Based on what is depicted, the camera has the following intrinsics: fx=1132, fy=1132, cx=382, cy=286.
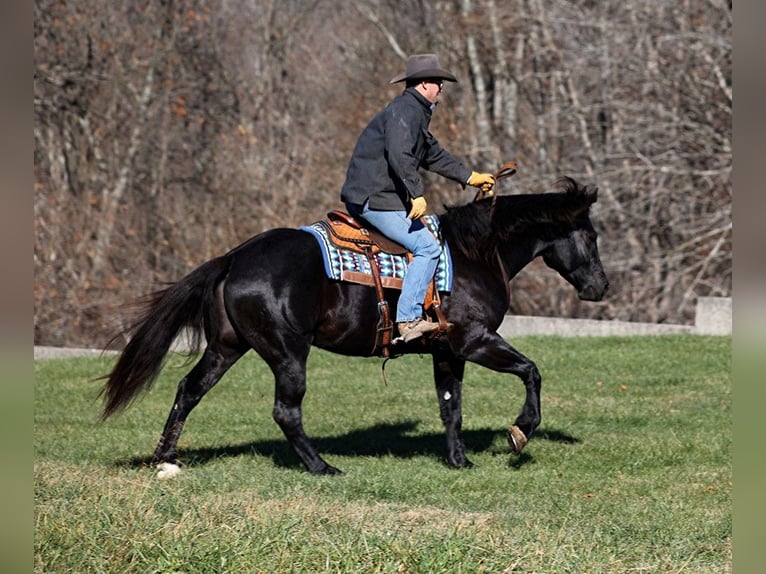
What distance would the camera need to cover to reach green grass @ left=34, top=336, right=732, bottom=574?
18.0ft

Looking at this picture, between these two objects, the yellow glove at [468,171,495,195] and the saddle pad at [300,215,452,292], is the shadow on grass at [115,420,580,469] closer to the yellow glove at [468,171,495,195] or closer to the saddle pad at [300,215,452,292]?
the saddle pad at [300,215,452,292]

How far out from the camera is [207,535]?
5.60 meters

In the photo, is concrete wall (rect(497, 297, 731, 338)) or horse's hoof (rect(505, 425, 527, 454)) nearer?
horse's hoof (rect(505, 425, 527, 454))

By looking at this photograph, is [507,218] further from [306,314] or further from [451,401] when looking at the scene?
[306,314]

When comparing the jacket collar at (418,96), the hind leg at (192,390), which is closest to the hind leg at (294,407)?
the hind leg at (192,390)

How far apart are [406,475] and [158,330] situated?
214 centimetres

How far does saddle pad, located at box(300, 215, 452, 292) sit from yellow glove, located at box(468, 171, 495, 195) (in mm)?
572

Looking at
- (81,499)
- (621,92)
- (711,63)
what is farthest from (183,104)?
(81,499)

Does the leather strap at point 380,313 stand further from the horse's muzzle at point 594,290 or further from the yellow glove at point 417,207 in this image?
the horse's muzzle at point 594,290

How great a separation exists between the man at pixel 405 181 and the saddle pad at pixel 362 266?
0.15m

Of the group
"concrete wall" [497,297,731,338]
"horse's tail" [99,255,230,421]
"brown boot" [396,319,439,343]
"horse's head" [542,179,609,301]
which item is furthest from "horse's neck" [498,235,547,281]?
"concrete wall" [497,297,731,338]
